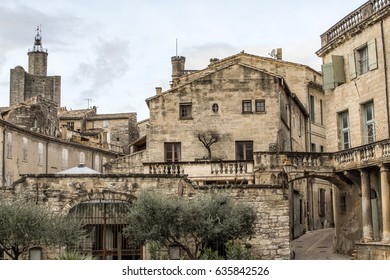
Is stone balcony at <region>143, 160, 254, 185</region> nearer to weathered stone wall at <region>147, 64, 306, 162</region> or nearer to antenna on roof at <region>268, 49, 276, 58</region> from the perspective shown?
weathered stone wall at <region>147, 64, 306, 162</region>

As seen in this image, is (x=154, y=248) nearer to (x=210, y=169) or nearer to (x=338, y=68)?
(x=210, y=169)

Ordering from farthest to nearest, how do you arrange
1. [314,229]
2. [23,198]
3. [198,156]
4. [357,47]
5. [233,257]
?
[314,229] → [198,156] → [357,47] → [23,198] → [233,257]

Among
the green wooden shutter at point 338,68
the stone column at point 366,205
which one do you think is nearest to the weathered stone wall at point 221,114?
the green wooden shutter at point 338,68

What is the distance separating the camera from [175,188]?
22516 mm

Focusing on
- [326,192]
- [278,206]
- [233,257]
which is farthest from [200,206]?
[326,192]

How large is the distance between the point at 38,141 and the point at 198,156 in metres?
11.2

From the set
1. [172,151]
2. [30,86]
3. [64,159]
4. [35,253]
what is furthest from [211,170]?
[30,86]

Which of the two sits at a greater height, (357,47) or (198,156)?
(357,47)

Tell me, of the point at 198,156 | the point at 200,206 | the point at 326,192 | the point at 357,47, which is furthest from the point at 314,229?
the point at 200,206

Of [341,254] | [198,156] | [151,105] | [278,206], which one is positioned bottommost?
[341,254]

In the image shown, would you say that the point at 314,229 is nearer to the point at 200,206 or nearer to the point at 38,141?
the point at 38,141

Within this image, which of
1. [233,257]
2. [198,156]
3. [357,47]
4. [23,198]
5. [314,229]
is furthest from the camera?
[314,229]

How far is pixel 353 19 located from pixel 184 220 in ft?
34.2

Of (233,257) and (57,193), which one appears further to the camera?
(57,193)
